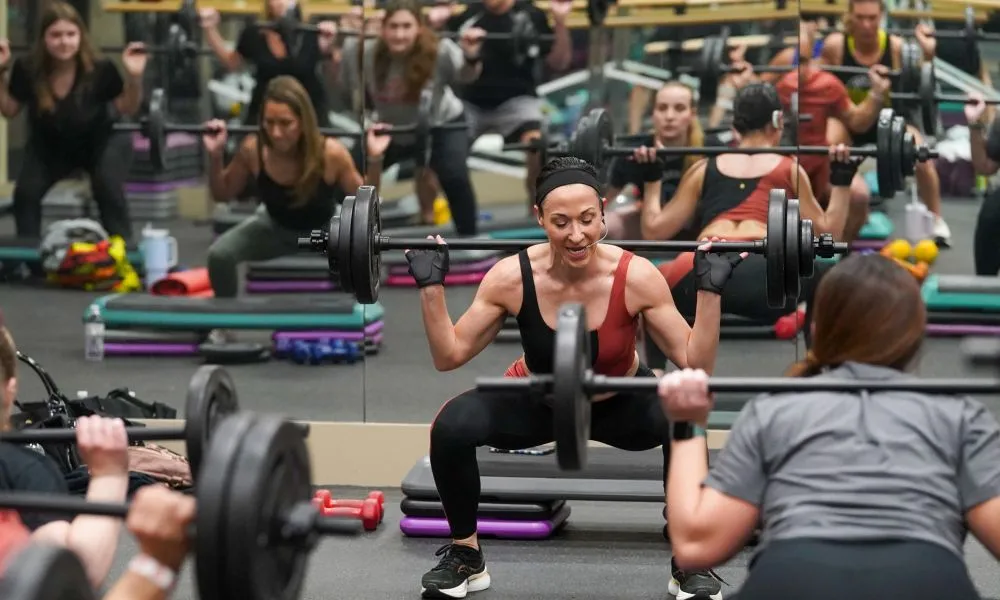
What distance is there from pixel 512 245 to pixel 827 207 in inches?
56.4

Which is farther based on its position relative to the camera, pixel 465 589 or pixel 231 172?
pixel 231 172

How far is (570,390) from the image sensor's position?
9.16 ft

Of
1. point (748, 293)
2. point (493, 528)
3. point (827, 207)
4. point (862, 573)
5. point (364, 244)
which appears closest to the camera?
point (862, 573)

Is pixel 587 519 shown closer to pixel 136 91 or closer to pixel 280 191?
pixel 280 191

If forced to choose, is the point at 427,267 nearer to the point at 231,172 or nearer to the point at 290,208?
the point at 290,208

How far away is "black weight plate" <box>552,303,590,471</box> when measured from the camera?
2791 millimetres

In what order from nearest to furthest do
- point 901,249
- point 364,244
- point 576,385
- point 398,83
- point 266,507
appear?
1. point 266,507
2. point 576,385
3. point 364,244
4. point 398,83
5. point 901,249

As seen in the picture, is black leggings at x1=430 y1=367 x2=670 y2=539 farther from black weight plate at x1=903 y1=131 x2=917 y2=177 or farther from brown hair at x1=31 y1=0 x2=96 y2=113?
brown hair at x1=31 y1=0 x2=96 y2=113

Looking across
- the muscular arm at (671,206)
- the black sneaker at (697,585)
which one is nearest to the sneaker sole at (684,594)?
the black sneaker at (697,585)

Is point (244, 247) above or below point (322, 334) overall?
above

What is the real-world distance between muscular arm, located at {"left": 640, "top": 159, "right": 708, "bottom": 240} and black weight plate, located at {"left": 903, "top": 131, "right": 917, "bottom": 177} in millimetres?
713

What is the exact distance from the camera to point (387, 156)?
5449 mm

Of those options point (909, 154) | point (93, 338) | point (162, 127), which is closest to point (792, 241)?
point (909, 154)

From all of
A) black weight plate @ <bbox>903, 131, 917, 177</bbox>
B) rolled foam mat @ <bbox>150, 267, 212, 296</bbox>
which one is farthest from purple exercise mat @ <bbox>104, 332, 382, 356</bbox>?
black weight plate @ <bbox>903, 131, 917, 177</bbox>
